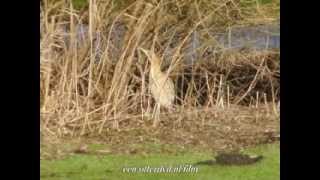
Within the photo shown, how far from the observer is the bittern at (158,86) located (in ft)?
8.65

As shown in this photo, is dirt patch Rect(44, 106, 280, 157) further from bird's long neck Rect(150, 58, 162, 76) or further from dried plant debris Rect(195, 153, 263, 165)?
bird's long neck Rect(150, 58, 162, 76)

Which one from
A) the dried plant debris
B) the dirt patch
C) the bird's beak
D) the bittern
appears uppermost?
the bird's beak

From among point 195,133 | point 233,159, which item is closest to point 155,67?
point 195,133

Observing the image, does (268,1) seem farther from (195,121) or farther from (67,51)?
(67,51)

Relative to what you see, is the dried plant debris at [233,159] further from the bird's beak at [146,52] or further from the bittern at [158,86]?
the bird's beak at [146,52]

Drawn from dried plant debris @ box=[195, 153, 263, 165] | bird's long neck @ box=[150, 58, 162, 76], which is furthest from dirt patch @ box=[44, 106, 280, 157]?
bird's long neck @ box=[150, 58, 162, 76]

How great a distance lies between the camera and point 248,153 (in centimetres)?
261

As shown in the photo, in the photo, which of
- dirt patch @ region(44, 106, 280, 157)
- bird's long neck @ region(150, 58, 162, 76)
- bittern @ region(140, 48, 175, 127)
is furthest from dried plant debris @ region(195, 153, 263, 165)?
bird's long neck @ region(150, 58, 162, 76)

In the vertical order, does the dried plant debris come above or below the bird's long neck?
below

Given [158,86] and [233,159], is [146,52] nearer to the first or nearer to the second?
[158,86]

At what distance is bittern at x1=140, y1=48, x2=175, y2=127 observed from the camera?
264 cm

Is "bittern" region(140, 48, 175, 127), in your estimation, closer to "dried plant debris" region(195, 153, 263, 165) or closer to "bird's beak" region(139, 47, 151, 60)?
"bird's beak" region(139, 47, 151, 60)
